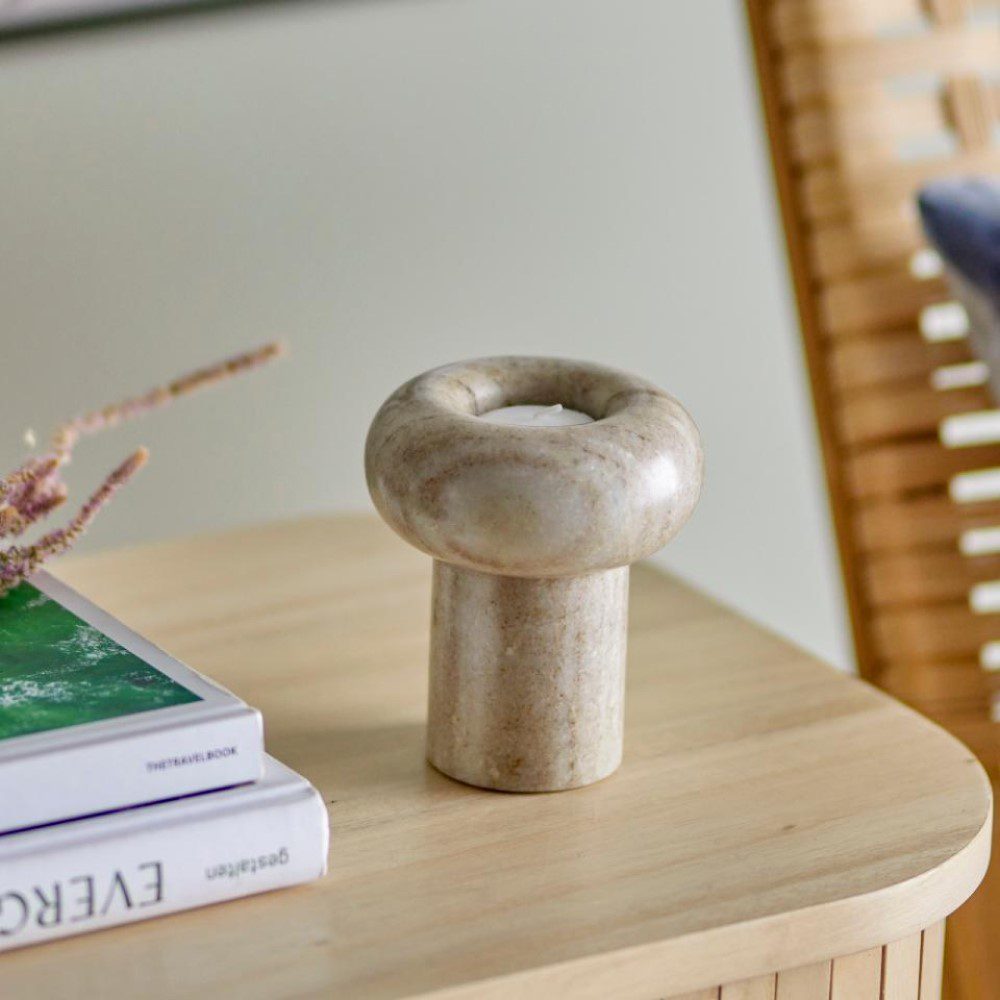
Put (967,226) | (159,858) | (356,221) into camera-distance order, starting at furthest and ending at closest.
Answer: (356,221)
(967,226)
(159,858)

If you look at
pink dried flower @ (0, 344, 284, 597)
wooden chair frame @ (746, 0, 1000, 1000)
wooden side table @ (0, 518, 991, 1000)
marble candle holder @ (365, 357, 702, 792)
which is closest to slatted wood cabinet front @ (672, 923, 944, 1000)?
wooden side table @ (0, 518, 991, 1000)

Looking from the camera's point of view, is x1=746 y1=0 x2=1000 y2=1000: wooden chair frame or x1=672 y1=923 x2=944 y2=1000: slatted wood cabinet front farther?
x1=746 y1=0 x2=1000 y2=1000: wooden chair frame

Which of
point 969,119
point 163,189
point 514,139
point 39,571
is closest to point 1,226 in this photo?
point 163,189

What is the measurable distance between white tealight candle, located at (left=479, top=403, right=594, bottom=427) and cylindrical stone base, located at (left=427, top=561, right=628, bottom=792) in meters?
0.06

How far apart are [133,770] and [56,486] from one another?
138 millimetres

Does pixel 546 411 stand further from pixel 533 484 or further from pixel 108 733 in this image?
pixel 108 733

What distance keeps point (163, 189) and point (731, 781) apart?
2.76 ft

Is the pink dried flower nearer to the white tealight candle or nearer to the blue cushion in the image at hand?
the white tealight candle

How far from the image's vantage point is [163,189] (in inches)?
49.1

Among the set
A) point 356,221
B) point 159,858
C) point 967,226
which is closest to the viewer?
point 159,858

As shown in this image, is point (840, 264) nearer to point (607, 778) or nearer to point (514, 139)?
point (514, 139)

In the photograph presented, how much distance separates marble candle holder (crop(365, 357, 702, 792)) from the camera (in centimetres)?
50

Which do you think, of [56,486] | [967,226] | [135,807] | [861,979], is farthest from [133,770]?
[967,226]

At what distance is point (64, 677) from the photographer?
533 millimetres
